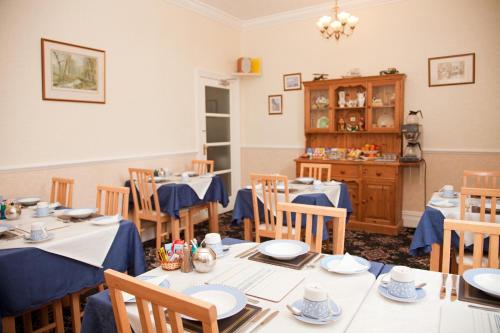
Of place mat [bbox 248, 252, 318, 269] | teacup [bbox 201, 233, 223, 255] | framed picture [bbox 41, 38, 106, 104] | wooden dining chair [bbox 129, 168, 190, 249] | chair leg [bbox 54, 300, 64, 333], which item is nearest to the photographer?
place mat [bbox 248, 252, 318, 269]

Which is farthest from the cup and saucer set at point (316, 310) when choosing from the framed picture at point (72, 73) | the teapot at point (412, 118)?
the teapot at point (412, 118)

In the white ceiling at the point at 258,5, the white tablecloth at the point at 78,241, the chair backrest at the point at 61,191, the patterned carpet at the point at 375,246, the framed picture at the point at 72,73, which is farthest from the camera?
the white ceiling at the point at 258,5

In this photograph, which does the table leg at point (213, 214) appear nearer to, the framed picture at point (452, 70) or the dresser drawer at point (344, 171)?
the dresser drawer at point (344, 171)

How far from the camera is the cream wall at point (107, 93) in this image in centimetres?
332

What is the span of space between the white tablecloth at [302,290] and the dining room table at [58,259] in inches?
28.7

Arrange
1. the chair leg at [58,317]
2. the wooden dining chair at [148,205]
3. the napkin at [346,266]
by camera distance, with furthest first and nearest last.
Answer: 1. the wooden dining chair at [148,205]
2. the chair leg at [58,317]
3. the napkin at [346,266]

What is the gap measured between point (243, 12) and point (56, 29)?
9.54ft

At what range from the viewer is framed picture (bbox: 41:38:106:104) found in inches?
139

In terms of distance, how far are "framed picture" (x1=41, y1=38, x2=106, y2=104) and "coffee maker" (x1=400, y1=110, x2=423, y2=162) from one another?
3583mm

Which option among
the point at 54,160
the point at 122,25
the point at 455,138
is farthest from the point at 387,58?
the point at 54,160

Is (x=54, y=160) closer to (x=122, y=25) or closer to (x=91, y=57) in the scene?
(x=91, y=57)

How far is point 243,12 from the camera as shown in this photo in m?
5.68
